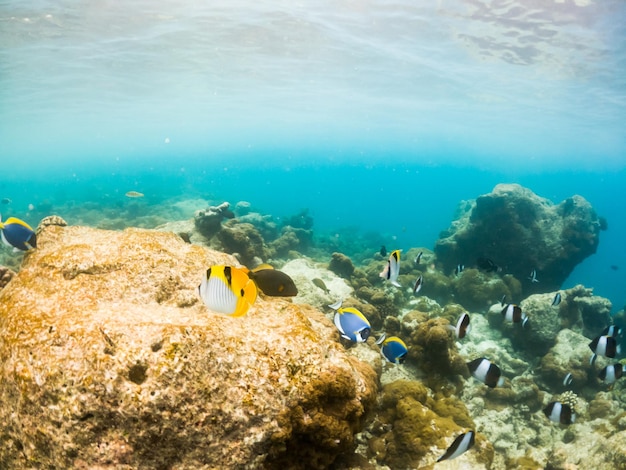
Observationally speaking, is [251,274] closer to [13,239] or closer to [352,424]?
[352,424]

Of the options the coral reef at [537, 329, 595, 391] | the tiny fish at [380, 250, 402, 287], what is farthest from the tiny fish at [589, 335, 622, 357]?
the coral reef at [537, 329, 595, 391]

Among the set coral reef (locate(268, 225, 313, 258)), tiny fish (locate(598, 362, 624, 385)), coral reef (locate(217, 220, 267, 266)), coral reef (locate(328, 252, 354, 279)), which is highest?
tiny fish (locate(598, 362, 624, 385))

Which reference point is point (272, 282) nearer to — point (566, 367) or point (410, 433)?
point (410, 433)

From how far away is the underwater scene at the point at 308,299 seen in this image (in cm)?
291

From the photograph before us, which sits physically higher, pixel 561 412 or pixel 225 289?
pixel 225 289

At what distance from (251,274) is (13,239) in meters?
3.67

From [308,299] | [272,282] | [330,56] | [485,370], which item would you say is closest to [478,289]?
[308,299]

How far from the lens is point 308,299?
8.94 meters

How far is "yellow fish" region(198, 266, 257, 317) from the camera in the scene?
221cm

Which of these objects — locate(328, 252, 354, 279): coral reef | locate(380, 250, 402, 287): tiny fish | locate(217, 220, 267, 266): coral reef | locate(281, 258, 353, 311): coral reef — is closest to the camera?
locate(380, 250, 402, 287): tiny fish

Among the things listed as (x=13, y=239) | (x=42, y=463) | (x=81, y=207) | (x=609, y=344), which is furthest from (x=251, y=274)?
(x=81, y=207)

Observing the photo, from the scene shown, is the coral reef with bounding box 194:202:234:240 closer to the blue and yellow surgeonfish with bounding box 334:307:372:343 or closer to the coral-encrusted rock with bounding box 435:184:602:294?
the blue and yellow surgeonfish with bounding box 334:307:372:343

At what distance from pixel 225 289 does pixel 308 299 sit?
6.85m

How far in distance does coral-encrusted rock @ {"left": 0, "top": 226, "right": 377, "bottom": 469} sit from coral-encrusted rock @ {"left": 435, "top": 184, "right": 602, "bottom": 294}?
15302mm
